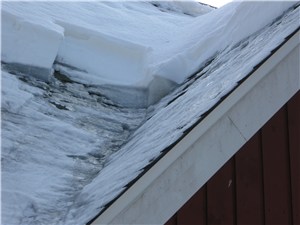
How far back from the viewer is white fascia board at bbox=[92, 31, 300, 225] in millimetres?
2469

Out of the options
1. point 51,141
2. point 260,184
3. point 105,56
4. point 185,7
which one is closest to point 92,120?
point 51,141

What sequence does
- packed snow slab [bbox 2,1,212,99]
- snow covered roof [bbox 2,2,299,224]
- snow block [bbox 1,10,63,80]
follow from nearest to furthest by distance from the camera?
1. snow covered roof [bbox 2,2,299,224]
2. snow block [bbox 1,10,63,80]
3. packed snow slab [bbox 2,1,212,99]

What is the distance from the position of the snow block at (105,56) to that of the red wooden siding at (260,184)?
252 centimetres

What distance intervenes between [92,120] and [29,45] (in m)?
1.14

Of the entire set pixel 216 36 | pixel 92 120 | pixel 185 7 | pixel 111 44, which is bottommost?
pixel 92 120

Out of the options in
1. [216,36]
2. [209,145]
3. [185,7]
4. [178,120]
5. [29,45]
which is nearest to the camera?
[209,145]

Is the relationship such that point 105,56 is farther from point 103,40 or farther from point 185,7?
point 185,7

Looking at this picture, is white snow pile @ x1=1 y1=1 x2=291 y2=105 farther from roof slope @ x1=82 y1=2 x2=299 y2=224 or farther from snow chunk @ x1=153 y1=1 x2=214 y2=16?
snow chunk @ x1=153 y1=1 x2=214 y2=16

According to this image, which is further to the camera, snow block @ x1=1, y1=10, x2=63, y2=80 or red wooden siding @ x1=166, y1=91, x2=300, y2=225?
snow block @ x1=1, y1=10, x2=63, y2=80

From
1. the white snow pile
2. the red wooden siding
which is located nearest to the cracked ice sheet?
the white snow pile

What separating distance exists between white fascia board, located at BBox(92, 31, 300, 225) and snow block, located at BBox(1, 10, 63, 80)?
273 centimetres

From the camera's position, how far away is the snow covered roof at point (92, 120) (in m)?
2.98

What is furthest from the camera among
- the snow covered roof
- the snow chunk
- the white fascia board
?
the snow chunk

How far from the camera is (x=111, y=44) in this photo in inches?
237
